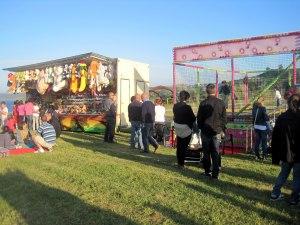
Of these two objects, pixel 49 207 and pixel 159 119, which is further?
pixel 159 119

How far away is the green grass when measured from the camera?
6.18 metres

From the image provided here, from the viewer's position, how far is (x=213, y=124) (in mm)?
8578

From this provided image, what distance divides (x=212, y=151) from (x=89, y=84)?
1215 cm

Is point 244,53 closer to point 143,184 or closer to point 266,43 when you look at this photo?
point 266,43

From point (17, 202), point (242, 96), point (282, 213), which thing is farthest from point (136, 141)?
point (282, 213)

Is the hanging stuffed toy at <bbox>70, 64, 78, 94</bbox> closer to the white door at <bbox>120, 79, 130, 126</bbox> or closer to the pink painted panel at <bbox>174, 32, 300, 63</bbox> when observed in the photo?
the white door at <bbox>120, 79, 130, 126</bbox>

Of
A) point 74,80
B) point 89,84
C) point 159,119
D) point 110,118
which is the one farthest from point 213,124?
point 74,80

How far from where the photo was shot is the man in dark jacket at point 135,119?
13633mm

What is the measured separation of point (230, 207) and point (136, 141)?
7.76 meters

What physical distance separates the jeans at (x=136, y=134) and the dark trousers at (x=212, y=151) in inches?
203

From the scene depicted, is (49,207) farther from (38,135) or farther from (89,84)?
(89,84)

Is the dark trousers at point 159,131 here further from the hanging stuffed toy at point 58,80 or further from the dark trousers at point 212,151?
the hanging stuffed toy at point 58,80

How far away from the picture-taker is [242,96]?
15266 mm

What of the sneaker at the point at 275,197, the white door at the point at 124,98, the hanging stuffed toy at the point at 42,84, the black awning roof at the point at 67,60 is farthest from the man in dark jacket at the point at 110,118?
the sneaker at the point at 275,197
